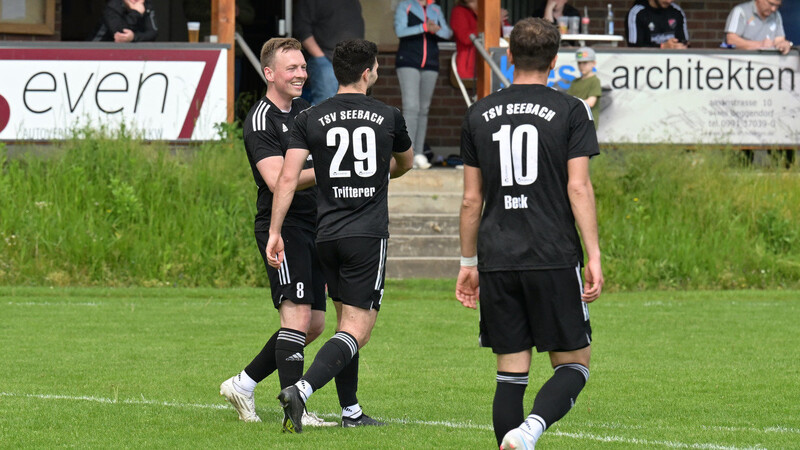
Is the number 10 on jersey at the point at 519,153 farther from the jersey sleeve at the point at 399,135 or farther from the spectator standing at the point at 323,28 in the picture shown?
the spectator standing at the point at 323,28

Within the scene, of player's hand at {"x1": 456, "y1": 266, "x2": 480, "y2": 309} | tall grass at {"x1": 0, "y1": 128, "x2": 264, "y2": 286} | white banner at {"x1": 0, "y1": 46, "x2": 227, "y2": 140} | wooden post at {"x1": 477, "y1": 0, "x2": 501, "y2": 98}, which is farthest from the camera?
wooden post at {"x1": 477, "y1": 0, "x2": 501, "y2": 98}

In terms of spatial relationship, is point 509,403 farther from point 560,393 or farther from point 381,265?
point 381,265

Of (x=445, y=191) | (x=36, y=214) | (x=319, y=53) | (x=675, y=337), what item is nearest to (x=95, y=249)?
(x=36, y=214)

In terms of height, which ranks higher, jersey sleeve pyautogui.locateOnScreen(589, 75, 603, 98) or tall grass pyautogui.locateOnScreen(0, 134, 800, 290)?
jersey sleeve pyautogui.locateOnScreen(589, 75, 603, 98)

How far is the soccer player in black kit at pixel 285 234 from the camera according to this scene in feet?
22.0

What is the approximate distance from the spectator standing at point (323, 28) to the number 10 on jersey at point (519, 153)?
9655 mm

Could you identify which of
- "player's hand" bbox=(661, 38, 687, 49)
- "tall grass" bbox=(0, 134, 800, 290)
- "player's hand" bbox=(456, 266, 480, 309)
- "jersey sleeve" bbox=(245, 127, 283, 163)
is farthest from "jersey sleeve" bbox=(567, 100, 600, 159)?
"player's hand" bbox=(661, 38, 687, 49)

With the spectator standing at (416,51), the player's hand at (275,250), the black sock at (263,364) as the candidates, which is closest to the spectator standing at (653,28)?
the spectator standing at (416,51)

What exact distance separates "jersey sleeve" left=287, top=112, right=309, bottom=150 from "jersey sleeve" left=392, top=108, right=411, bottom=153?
0.44 m

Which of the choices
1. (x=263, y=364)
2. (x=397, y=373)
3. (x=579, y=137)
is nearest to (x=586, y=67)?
(x=397, y=373)

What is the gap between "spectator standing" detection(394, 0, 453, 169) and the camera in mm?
15555

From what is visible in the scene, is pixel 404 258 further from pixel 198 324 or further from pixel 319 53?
pixel 198 324

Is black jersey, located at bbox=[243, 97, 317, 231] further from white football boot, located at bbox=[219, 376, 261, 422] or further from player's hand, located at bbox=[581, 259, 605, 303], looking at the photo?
player's hand, located at bbox=[581, 259, 605, 303]

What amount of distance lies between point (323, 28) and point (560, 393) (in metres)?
10.2
